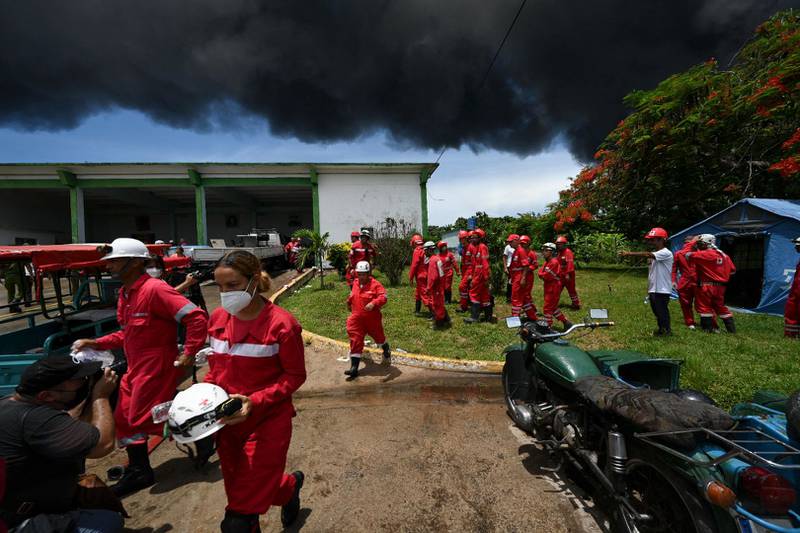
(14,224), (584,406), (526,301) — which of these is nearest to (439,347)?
(526,301)

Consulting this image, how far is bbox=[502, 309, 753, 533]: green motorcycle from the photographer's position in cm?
170

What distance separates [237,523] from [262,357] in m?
0.81

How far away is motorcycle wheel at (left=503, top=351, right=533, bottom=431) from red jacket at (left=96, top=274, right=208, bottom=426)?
2.64 metres

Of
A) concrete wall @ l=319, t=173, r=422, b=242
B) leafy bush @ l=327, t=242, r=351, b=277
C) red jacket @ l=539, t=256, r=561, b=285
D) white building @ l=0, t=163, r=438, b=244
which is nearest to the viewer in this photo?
red jacket @ l=539, t=256, r=561, b=285

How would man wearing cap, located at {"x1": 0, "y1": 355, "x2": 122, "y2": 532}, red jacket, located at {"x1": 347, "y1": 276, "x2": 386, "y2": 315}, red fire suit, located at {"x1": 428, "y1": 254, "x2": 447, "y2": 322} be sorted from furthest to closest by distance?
1. red fire suit, located at {"x1": 428, "y1": 254, "x2": 447, "y2": 322}
2. red jacket, located at {"x1": 347, "y1": 276, "x2": 386, "y2": 315}
3. man wearing cap, located at {"x1": 0, "y1": 355, "x2": 122, "y2": 532}

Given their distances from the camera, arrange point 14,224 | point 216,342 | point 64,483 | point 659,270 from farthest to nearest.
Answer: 1. point 14,224
2. point 659,270
3. point 216,342
4. point 64,483

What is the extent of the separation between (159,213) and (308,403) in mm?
30665

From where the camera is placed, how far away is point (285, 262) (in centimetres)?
1950

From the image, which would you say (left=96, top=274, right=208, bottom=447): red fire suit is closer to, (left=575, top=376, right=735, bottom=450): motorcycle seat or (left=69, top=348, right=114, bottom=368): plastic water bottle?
(left=69, top=348, right=114, bottom=368): plastic water bottle

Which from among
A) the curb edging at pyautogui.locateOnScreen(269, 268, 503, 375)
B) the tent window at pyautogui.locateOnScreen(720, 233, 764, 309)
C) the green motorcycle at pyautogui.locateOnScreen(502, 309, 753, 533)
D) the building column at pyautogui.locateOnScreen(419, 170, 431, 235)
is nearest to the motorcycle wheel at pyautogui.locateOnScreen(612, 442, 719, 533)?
the green motorcycle at pyautogui.locateOnScreen(502, 309, 753, 533)

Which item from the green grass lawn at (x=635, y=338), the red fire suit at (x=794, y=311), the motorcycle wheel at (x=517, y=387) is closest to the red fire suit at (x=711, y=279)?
the green grass lawn at (x=635, y=338)

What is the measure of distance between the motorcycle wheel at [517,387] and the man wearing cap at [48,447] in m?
2.70

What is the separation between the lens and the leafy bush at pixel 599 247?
1953 cm

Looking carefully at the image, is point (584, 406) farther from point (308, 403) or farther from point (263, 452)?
point (308, 403)
